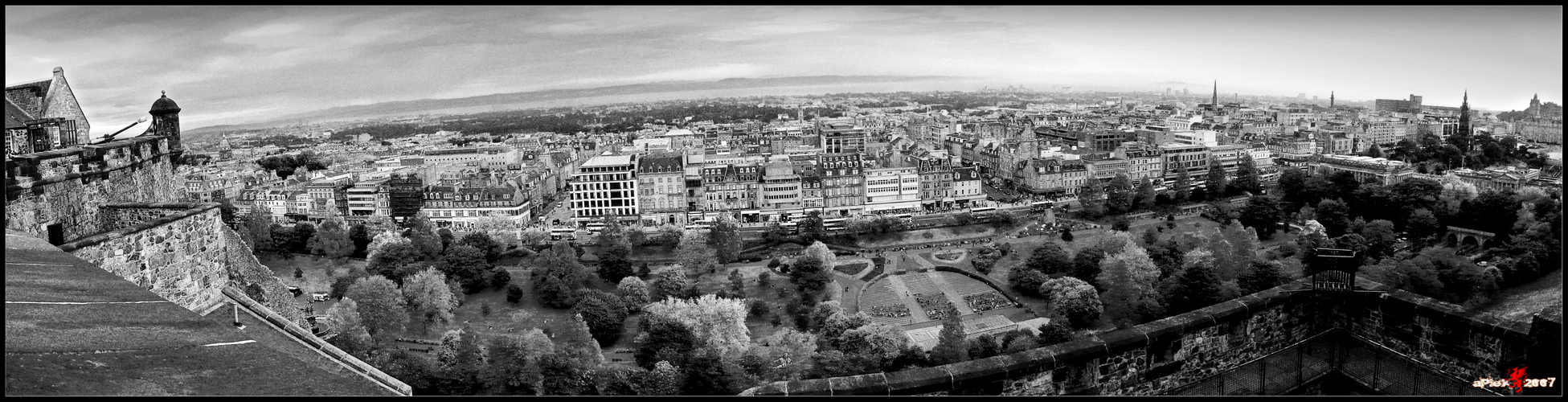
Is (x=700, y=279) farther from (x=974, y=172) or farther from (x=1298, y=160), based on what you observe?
(x=1298, y=160)

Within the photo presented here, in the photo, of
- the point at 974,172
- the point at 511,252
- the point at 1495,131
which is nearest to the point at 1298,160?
the point at 1495,131

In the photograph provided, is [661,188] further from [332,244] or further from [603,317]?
Answer: [603,317]

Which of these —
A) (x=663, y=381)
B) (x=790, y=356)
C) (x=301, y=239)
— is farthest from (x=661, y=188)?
(x=663, y=381)

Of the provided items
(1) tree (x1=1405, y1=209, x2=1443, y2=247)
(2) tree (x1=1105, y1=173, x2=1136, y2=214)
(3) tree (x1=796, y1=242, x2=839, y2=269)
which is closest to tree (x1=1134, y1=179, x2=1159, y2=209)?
(2) tree (x1=1105, y1=173, x2=1136, y2=214)

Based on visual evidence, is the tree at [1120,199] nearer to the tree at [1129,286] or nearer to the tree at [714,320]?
the tree at [1129,286]

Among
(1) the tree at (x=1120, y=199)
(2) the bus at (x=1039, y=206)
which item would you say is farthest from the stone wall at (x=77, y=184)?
(1) the tree at (x=1120, y=199)

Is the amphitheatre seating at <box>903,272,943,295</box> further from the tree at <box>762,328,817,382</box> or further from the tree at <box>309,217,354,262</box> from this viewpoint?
the tree at <box>309,217,354,262</box>
